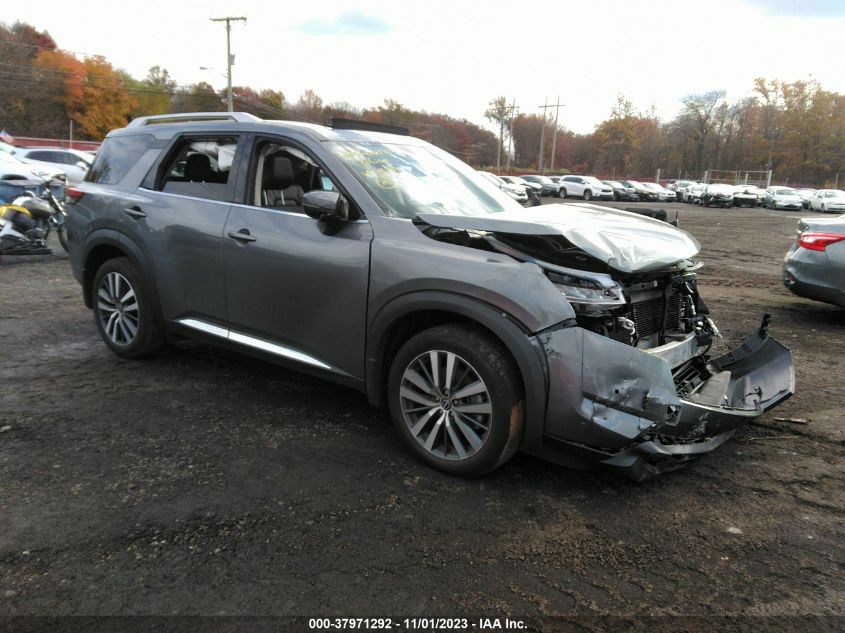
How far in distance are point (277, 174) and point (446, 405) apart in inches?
80.8

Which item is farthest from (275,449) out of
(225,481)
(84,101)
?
(84,101)

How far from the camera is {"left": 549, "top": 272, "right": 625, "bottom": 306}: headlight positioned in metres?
3.09

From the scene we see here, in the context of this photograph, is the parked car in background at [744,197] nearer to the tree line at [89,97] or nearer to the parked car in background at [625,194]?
the parked car in background at [625,194]

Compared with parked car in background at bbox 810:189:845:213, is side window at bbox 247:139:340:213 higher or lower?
lower

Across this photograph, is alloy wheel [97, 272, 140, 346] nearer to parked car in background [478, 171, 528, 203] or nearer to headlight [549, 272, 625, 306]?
parked car in background [478, 171, 528, 203]

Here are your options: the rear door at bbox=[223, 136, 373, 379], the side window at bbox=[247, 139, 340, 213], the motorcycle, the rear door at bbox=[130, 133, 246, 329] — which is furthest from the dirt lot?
the motorcycle

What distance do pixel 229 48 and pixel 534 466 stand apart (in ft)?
162

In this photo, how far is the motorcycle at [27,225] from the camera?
10.1 m

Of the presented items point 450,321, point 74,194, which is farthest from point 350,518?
point 74,194

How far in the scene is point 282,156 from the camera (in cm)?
427

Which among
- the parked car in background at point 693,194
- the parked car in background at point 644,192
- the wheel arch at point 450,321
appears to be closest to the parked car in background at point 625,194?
the parked car in background at point 644,192

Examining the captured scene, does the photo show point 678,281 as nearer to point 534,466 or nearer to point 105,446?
point 534,466

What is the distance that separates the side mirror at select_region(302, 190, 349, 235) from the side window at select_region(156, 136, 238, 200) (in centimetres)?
97

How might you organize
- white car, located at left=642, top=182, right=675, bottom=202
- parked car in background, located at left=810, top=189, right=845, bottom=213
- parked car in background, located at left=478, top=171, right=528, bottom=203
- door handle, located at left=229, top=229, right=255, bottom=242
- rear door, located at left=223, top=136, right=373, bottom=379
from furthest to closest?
white car, located at left=642, top=182, right=675, bottom=202, parked car in background, located at left=810, top=189, right=845, bottom=213, parked car in background, located at left=478, top=171, right=528, bottom=203, door handle, located at left=229, top=229, right=255, bottom=242, rear door, located at left=223, top=136, right=373, bottom=379
